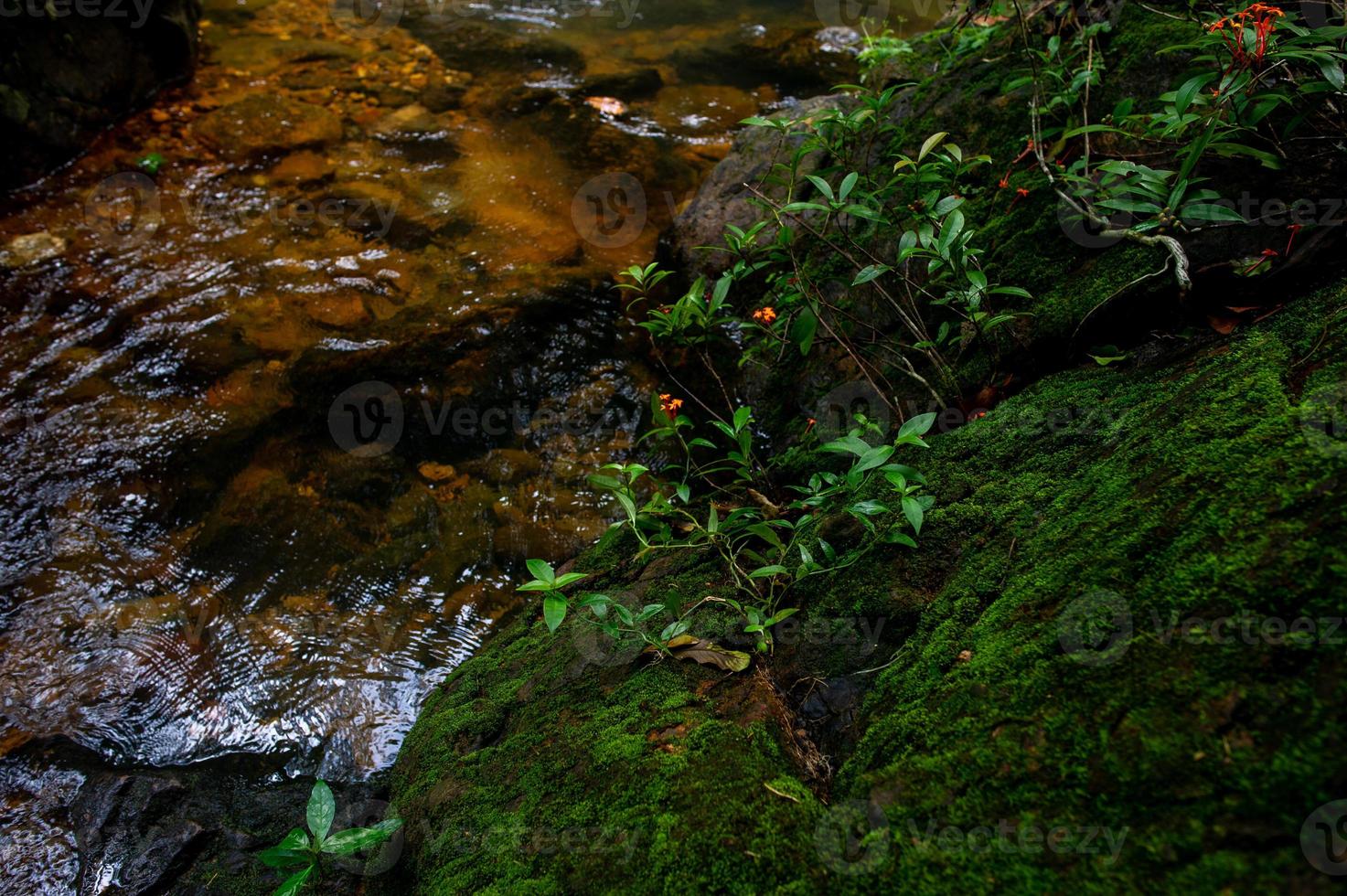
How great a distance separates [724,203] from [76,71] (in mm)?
5891

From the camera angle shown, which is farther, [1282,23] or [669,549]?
[669,549]

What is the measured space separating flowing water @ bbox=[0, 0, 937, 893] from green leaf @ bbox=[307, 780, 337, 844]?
3.31 feet

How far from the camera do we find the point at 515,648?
252cm

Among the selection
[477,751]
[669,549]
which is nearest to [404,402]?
[669,549]

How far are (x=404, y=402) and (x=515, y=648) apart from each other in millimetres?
1944

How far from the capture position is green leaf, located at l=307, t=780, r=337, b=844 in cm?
166

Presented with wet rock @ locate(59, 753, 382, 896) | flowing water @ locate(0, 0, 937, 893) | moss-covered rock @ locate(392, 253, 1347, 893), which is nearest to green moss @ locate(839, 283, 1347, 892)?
moss-covered rock @ locate(392, 253, 1347, 893)

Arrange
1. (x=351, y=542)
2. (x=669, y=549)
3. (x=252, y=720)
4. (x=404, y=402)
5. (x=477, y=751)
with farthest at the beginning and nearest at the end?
(x=404, y=402) → (x=351, y=542) → (x=252, y=720) → (x=669, y=549) → (x=477, y=751)

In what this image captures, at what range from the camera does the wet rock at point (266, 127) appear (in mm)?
6047

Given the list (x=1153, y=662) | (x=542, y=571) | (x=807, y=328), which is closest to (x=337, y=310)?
(x=807, y=328)

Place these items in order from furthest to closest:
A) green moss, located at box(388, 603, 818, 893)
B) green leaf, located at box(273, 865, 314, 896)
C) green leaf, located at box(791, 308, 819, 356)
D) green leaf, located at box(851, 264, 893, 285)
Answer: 1. green leaf, located at box(791, 308, 819, 356)
2. green leaf, located at box(851, 264, 893, 285)
3. green leaf, located at box(273, 865, 314, 896)
4. green moss, located at box(388, 603, 818, 893)

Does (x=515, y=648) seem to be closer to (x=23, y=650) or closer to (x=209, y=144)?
(x=23, y=650)

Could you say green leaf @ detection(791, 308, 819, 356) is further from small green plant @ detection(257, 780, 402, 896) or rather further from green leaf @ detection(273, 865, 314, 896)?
green leaf @ detection(273, 865, 314, 896)

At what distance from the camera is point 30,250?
4.86 meters
